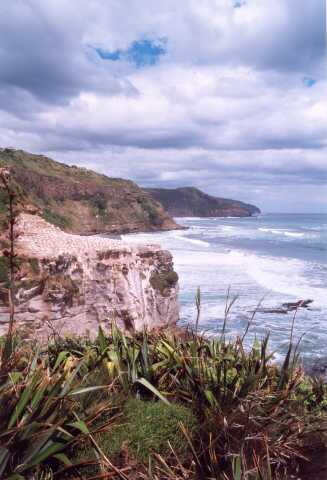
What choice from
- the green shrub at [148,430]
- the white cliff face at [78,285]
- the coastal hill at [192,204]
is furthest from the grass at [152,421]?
the coastal hill at [192,204]

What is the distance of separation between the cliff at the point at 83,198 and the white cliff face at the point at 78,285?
36.8 metres

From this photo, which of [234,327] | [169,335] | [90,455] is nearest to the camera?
[90,455]

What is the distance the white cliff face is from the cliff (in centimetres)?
3681

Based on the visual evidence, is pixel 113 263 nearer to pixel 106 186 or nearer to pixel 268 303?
pixel 268 303

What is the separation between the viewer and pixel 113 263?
435 inches

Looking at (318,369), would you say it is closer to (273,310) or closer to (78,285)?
(78,285)

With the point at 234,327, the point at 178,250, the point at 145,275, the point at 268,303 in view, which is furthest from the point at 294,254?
the point at 145,275

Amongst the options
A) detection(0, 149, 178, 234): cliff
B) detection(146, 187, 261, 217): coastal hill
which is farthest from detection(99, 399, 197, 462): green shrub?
detection(146, 187, 261, 217): coastal hill

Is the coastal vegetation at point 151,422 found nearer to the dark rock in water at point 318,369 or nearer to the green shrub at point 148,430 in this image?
the green shrub at point 148,430

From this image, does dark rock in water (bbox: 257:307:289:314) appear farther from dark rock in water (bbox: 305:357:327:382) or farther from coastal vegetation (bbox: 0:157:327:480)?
coastal vegetation (bbox: 0:157:327:480)

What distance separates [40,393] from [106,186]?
6734 centimetres

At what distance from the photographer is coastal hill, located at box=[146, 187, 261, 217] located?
144 metres

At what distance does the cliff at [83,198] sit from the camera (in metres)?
53.3

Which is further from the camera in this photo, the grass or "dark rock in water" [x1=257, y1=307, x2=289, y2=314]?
→ "dark rock in water" [x1=257, y1=307, x2=289, y2=314]
